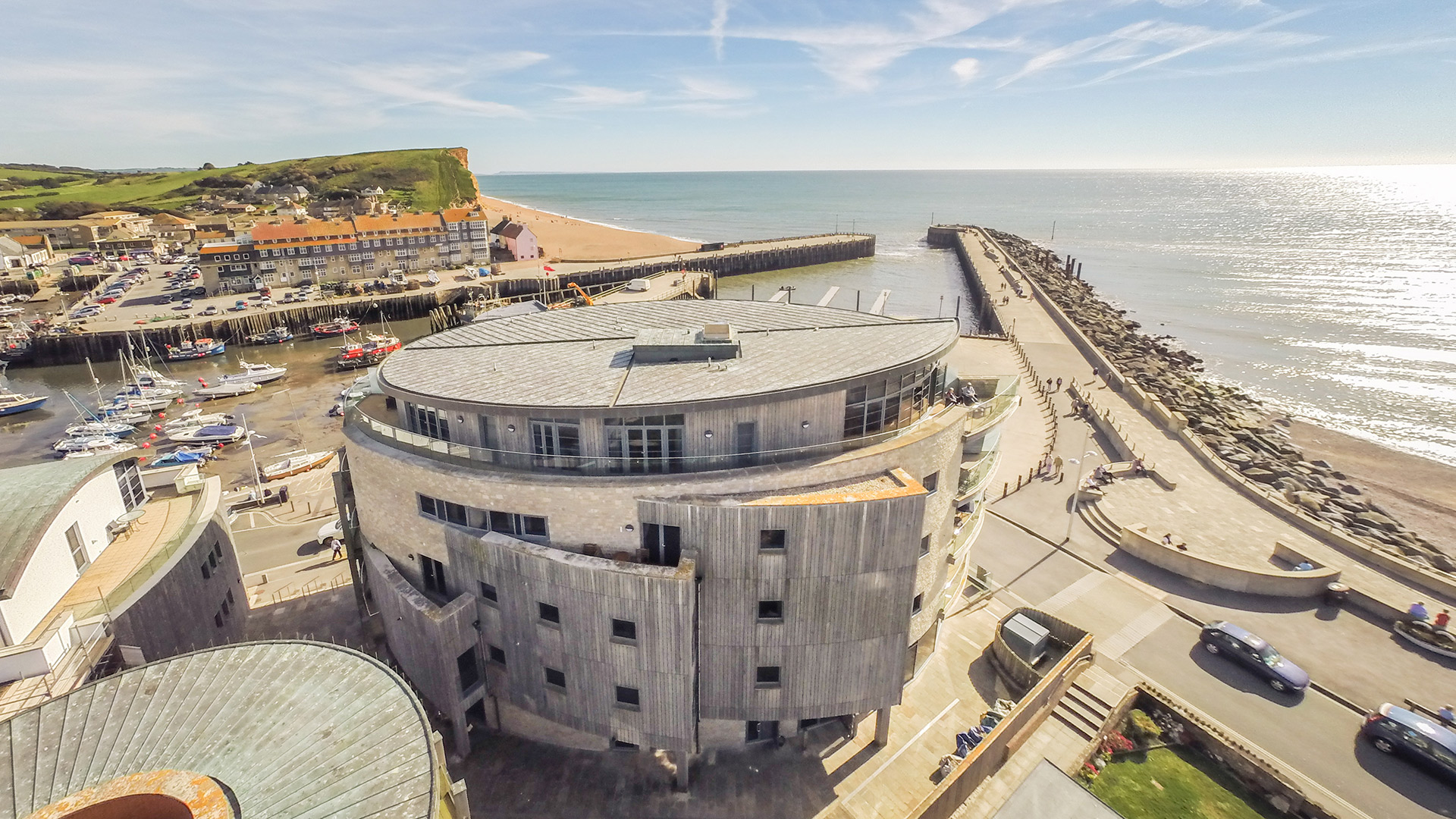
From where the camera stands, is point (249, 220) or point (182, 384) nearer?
point (182, 384)

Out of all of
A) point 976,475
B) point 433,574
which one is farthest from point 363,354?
point 976,475

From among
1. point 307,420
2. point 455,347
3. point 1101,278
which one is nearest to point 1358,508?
point 455,347

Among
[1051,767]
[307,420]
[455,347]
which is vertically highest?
[455,347]

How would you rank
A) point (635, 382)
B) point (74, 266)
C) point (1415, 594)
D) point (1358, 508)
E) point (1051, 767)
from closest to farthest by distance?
point (1051, 767)
point (635, 382)
point (1415, 594)
point (1358, 508)
point (74, 266)

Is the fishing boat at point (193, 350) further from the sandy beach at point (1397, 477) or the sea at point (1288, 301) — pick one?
the sandy beach at point (1397, 477)

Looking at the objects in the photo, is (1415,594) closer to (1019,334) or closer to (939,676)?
(939,676)

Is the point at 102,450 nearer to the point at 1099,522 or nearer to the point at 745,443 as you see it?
the point at 745,443

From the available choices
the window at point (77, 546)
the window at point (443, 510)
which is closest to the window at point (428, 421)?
the window at point (443, 510)
